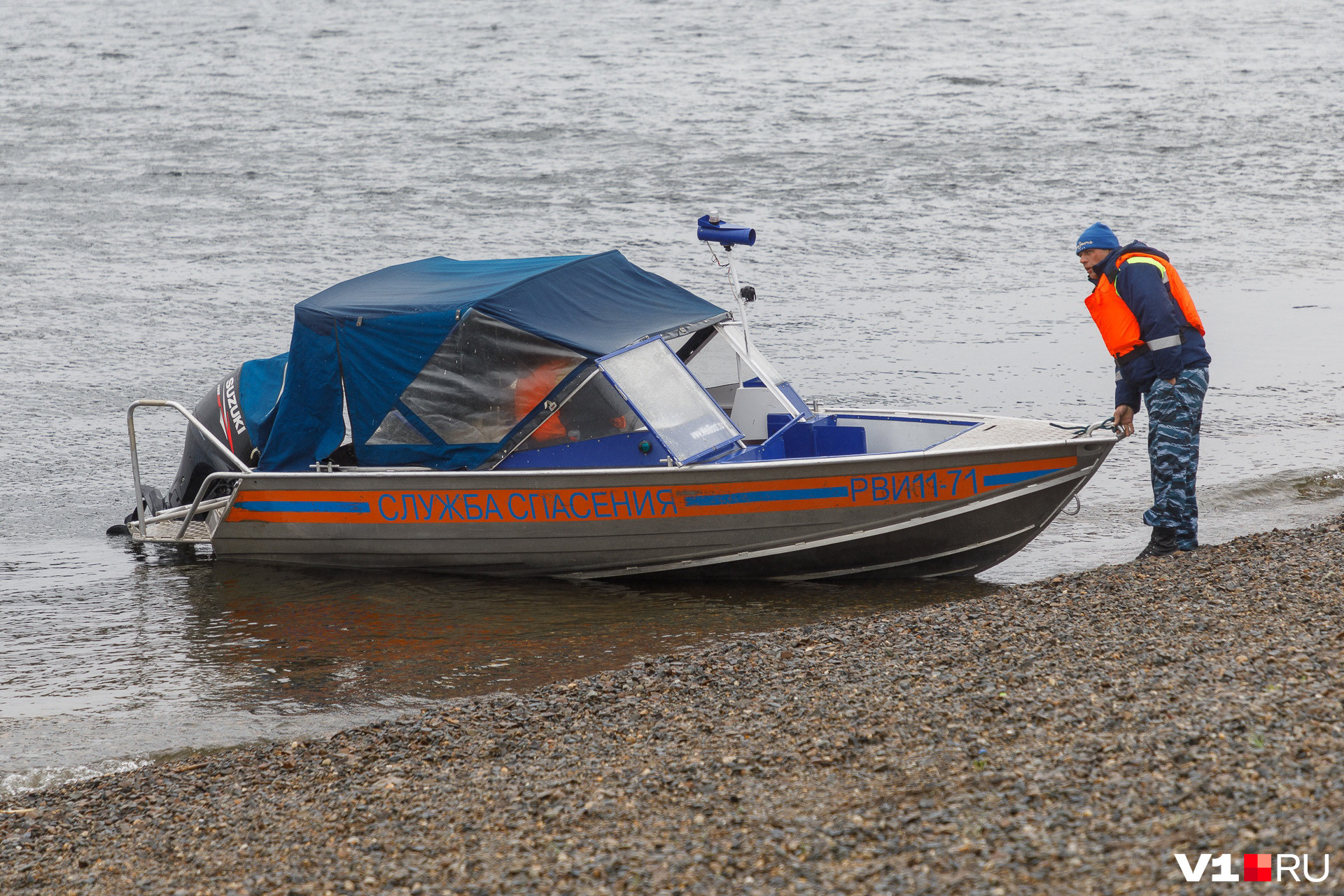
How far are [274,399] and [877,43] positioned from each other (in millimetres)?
33291

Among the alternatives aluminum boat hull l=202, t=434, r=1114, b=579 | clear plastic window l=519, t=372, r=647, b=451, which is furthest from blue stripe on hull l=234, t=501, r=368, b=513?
clear plastic window l=519, t=372, r=647, b=451

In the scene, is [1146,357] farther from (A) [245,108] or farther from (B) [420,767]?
(A) [245,108]

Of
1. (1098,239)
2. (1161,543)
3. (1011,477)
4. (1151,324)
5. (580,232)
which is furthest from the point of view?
(580,232)

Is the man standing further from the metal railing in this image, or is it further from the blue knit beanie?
the metal railing

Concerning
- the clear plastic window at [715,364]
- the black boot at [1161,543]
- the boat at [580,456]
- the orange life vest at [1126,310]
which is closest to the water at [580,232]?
the boat at [580,456]

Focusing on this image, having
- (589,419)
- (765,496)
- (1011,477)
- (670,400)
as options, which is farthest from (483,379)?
(1011,477)

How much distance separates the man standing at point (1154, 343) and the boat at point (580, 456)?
0.35 m

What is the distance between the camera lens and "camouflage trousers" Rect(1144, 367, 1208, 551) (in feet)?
25.0

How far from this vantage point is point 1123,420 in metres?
7.61

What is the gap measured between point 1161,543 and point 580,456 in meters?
3.61

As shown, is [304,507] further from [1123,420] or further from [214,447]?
[1123,420]

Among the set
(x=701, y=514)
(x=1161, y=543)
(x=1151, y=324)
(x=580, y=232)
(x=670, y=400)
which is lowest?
(x=1161, y=543)

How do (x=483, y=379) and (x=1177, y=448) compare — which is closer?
(x=1177, y=448)

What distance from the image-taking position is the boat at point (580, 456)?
7961 millimetres
